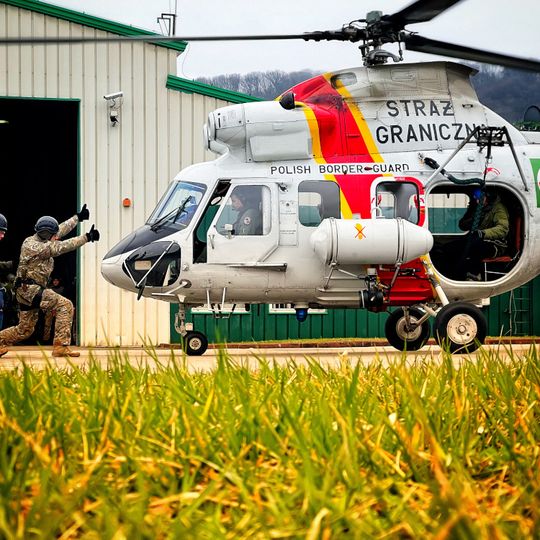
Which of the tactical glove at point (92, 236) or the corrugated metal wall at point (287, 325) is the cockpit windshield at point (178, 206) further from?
the corrugated metal wall at point (287, 325)

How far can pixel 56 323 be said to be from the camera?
14.4 meters

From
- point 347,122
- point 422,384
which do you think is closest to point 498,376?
point 422,384

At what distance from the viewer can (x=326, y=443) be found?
348cm

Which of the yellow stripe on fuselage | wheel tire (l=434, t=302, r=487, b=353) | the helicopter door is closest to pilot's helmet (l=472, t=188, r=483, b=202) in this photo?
wheel tire (l=434, t=302, r=487, b=353)

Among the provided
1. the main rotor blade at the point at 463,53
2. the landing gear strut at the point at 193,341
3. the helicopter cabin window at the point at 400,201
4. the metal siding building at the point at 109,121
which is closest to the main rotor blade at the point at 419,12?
the main rotor blade at the point at 463,53

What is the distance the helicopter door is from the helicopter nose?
1146 millimetres

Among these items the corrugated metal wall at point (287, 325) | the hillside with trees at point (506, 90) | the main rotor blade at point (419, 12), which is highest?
the hillside with trees at point (506, 90)

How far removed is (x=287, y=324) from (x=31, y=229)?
848cm

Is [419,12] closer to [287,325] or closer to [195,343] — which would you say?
[195,343]

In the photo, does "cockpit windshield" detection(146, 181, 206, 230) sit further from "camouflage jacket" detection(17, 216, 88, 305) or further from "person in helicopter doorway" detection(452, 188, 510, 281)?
"person in helicopter doorway" detection(452, 188, 510, 281)

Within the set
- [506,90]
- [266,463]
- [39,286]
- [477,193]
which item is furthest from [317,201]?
[506,90]

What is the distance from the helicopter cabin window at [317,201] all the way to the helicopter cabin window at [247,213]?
44 cm

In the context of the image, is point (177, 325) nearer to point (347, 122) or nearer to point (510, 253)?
point (347, 122)

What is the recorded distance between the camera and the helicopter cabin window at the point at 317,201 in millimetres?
13648
